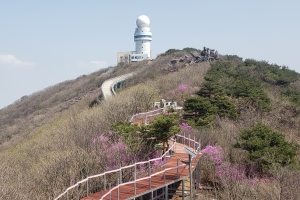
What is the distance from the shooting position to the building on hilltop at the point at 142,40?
94375mm

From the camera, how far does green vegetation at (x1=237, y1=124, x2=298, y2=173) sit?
17062 mm

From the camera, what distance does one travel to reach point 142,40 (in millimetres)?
97562

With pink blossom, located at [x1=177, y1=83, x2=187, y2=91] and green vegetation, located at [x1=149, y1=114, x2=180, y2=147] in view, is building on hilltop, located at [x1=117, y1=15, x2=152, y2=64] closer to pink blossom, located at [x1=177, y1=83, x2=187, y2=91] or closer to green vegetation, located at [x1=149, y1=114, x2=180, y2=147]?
pink blossom, located at [x1=177, y1=83, x2=187, y2=91]

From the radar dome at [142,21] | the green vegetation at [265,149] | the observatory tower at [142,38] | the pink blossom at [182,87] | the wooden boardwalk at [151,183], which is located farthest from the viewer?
the observatory tower at [142,38]

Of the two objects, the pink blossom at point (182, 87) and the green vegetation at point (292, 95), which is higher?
the pink blossom at point (182, 87)

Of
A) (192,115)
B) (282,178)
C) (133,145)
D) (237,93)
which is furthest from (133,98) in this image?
(282,178)

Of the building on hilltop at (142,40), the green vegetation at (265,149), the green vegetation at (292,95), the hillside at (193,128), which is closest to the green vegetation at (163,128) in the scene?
the hillside at (193,128)

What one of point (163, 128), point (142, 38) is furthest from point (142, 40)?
point (163, 128)

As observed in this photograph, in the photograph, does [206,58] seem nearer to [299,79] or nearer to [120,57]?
[299,79]

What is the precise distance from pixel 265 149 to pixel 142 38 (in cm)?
8178

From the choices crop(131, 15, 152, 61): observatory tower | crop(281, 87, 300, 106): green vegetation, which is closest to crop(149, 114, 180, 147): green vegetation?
crop(281, 87, 300, 106): green vegetation

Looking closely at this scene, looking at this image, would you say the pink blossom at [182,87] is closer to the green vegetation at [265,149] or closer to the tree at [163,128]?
the green vegetation at [265,149]

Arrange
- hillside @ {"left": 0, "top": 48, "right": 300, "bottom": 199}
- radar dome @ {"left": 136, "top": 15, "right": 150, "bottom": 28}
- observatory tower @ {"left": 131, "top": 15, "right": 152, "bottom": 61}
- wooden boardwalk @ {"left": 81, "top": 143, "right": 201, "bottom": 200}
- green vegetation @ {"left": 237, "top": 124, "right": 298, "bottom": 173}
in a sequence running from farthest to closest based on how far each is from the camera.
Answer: observatory tower @ {"left": 131, "top": 15, "right": 152, "bottom": 61}, radar dome @ {"left": 136, "top": 15, "right": 150, "bottom": 28}, green vegetation @ {"left": 237, "top": 124, "right": 298, "bottom": 173}, hillside @ {"left": 0, "top": 48, "right": 300, "bottom": 199}, wooden boardwalk @ {"left": 81, "top": 143, "right": 201, "bottom": 200}

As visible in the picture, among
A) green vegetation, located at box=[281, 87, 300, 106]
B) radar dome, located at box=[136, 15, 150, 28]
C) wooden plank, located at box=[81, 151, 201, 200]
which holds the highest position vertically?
radar dome, located at box=[136, 15, 150, 28]
